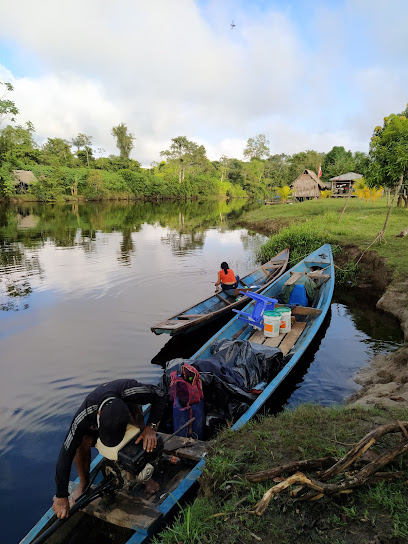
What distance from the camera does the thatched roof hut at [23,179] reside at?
47469mm

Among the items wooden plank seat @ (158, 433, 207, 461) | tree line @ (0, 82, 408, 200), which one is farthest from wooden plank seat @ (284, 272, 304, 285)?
tree line @ (0, 82, 408, 200)

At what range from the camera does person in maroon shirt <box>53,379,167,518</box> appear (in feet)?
9.02

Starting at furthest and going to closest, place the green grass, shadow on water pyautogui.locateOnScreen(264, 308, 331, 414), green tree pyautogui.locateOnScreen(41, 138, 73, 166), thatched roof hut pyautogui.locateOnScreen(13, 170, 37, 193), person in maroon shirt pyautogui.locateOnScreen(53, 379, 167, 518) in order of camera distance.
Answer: green tree pyautogui.locateOnScreen(41, 138, 73, 166), thatched roof hut pyautogui.locateOnScreen(13, 170, 37, 193), the green grass, shadow on water pyautogui.locateOnScreen(264, 308, 331, 414), person in maroon shirt pyautogui.locateOnScreen(53, 379, 167, 518)

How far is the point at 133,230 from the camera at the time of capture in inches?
1048

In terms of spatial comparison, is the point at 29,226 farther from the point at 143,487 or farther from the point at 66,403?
the point at 143,487

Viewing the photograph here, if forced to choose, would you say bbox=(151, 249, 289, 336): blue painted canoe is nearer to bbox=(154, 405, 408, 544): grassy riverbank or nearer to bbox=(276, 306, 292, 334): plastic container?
bbox=(276, 306, 292, 334): plastic container

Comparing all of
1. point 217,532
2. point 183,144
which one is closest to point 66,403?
point 217,532

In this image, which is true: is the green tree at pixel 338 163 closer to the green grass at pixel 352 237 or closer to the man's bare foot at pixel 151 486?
the green grass at pixel 352 237

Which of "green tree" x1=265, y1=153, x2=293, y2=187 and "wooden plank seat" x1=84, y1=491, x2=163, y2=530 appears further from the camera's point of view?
"green tree" x1=265, y1=153, x2=293, y2=187

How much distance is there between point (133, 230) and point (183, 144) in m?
49.6

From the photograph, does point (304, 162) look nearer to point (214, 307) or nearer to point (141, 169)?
point (141, 169)

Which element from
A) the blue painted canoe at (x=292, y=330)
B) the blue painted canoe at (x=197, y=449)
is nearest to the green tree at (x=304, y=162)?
the blue painted canoe at (x=292, y=330)

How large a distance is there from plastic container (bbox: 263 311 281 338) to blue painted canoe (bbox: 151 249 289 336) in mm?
1443

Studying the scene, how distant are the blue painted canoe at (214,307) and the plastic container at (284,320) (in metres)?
1.53
